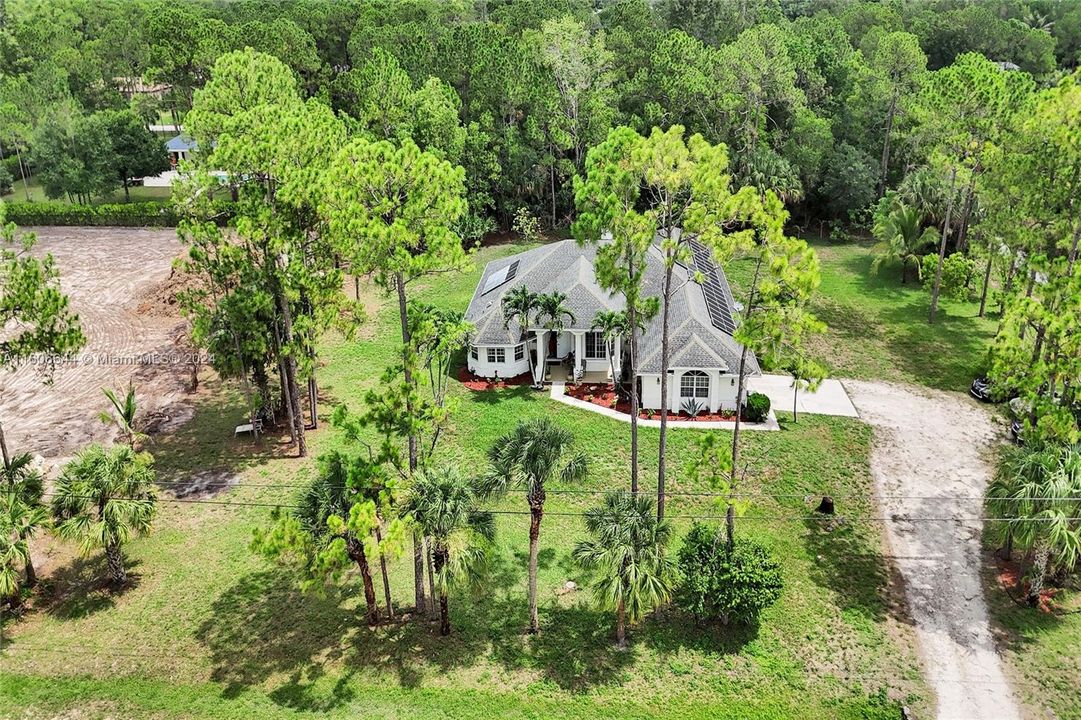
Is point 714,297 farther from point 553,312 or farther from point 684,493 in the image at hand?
point 684,493

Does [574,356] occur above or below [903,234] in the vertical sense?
below

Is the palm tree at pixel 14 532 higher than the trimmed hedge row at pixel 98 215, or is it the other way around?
the trimmed hedge row at pixel 98 215

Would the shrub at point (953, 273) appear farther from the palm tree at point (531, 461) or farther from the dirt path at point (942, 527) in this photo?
the palm tree at point (531, 461)

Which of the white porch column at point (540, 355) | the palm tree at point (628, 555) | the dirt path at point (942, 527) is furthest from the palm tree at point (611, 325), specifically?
the palm tree at point (628, 555)

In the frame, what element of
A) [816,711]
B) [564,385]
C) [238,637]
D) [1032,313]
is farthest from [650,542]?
[564,385]

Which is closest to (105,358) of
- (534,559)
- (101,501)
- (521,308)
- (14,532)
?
(14,532)

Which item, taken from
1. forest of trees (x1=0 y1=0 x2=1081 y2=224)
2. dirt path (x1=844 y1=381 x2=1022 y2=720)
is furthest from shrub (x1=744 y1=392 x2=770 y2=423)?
forest of trees (x1=0 y1=0 x2=1081 y2=224)
